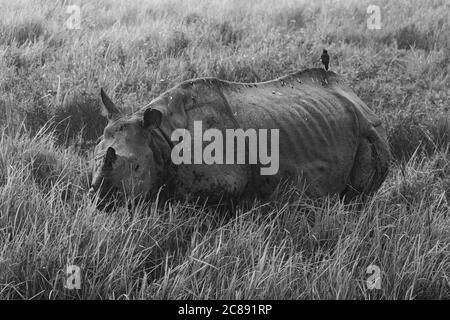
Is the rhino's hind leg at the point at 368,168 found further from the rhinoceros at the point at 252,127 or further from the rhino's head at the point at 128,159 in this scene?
the rhino's head at the point at 128,159

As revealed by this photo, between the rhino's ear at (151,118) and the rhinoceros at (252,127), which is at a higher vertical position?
the rhino's ear at (151,118)

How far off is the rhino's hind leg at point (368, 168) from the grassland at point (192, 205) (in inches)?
5.6

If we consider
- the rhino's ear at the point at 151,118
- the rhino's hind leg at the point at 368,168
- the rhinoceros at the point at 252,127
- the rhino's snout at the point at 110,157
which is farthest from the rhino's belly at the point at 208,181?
the rhino's hind leg at the point at 368,168

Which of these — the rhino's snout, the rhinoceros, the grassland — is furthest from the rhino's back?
the rhino's snout

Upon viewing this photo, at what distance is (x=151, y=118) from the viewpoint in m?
3.36

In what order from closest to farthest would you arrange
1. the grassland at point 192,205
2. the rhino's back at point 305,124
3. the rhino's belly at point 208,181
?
the grassland at point 192,205 < the rhino's belly at point 208,181 < the rhino's back at point 305,124

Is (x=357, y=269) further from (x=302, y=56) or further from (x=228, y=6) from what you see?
(x=228, y=6)

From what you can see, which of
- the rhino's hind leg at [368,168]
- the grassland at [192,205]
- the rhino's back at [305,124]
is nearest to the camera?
the grassland at [192,205]

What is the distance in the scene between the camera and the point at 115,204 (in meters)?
3.36

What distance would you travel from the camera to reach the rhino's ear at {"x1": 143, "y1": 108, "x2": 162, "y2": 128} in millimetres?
3344

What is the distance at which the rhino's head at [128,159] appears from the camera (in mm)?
3262

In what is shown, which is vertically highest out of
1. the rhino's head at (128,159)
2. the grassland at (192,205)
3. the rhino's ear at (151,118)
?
the rhino's ear at (151,118)

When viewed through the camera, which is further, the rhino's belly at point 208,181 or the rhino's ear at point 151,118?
the rhino's belly at point 208,181

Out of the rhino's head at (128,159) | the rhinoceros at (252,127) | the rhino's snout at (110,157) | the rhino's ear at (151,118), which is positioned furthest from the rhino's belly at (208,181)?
the rhino's snout at (110,157)
